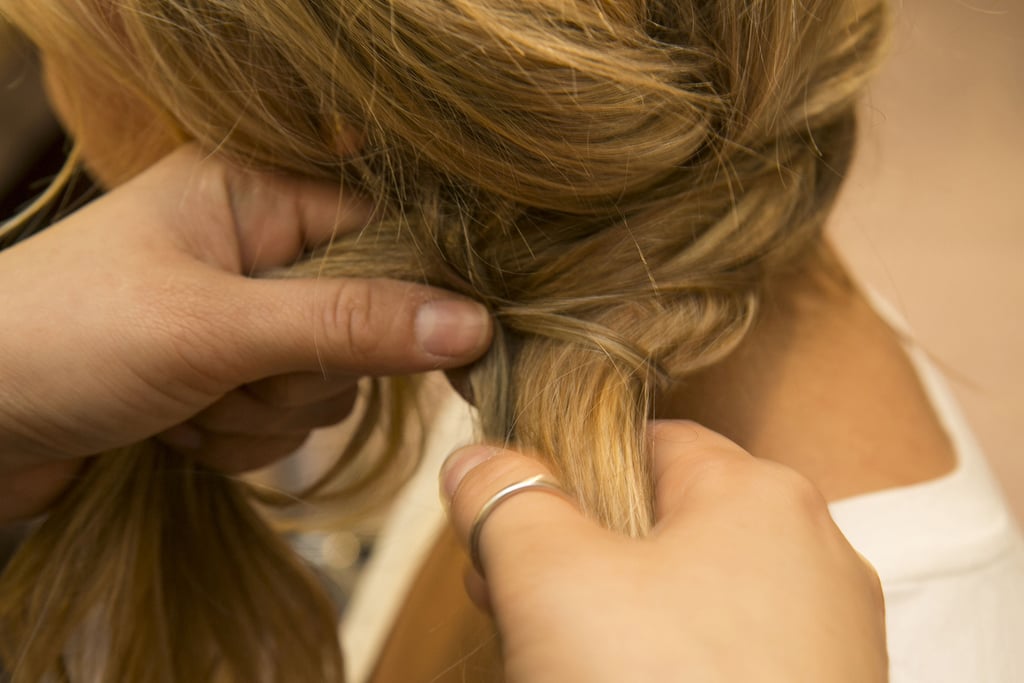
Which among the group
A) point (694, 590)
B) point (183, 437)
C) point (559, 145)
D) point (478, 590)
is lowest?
point (183, 437)

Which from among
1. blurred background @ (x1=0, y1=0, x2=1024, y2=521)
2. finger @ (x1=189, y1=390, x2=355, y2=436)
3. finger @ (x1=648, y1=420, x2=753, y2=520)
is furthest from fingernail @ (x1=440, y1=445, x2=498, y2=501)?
blurred background @ (x1=0, y1=0, x2=1024, y2=521)

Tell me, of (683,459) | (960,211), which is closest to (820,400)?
(683,459)

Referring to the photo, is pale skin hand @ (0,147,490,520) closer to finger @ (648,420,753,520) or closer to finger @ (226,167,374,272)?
finger @ (226,167,374,272)

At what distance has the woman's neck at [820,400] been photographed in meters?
0.73

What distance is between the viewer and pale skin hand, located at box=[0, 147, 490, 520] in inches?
24.5

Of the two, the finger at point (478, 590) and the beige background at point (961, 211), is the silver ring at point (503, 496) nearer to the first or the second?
the finger at point (478, 590)

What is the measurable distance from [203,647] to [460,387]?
456 millimetres

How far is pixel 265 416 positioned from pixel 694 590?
1.75 ft

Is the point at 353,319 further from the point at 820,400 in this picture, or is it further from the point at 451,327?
the point at 820,400

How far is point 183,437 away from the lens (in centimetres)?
84

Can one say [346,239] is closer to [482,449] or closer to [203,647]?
[482,449]

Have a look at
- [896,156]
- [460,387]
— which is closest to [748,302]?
[460,387]

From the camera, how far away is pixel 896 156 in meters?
1.83

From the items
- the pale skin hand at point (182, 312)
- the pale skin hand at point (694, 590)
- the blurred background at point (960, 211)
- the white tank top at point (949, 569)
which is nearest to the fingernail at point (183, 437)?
the pale skin hand at point (182, 312)
